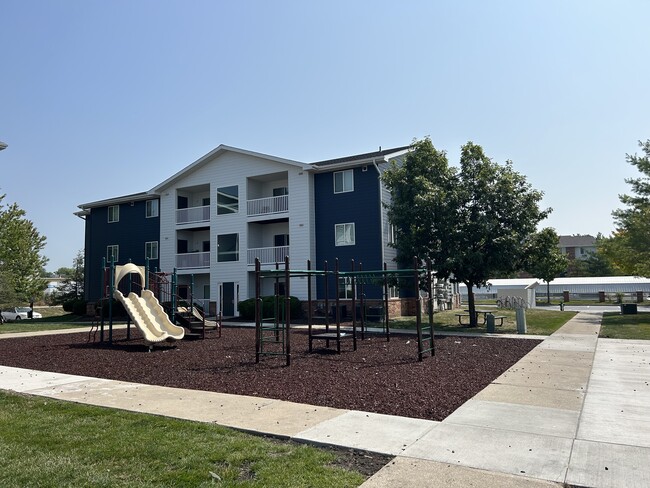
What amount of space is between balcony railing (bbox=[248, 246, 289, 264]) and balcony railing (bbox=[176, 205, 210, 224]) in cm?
501

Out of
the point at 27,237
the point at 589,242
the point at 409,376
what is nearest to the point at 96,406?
the point at 409,376

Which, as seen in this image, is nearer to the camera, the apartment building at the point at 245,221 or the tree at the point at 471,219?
the tree at the point at 471,219

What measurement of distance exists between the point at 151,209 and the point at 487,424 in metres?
35.7

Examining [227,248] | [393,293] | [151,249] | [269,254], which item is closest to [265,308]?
[269,254]

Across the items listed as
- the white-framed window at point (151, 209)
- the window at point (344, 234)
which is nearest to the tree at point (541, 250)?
the window at point (344, 234)

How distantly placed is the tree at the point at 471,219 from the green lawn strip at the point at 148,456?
55.3ft

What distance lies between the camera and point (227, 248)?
1340 inches

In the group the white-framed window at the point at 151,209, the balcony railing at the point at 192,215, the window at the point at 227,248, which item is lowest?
the window at the point at 227,248

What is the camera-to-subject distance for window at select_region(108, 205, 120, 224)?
40.2 meters

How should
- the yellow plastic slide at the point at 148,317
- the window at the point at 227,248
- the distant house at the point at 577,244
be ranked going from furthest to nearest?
the distant house at the point at 577,244 → the window at the point at 227,248 → the yellow plastic slide at the point at 148,317

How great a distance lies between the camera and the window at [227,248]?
110 ft

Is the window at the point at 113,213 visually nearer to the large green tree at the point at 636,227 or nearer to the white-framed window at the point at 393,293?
the white-framed window at the point at 393,293

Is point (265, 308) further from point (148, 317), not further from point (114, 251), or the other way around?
point (114, 251)

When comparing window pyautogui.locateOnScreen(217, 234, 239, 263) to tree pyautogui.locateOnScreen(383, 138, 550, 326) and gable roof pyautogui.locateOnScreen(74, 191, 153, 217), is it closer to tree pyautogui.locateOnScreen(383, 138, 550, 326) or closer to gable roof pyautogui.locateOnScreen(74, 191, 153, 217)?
gable roof pyautogui.locateOnScreen(74, 191, 153, 217)
